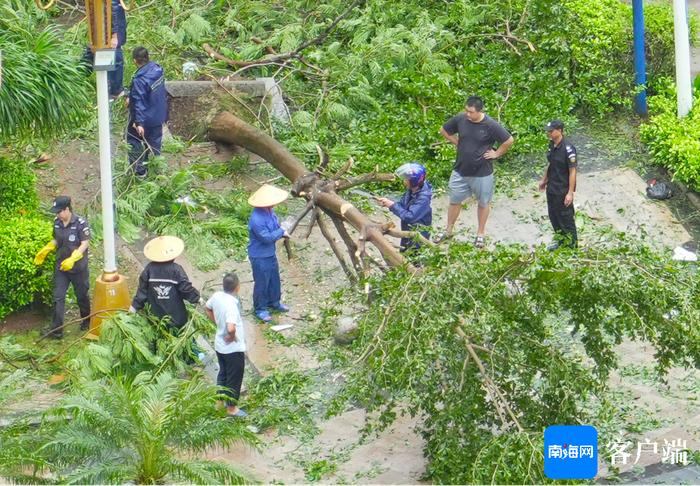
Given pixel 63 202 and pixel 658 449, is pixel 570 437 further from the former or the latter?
pixel 63 202

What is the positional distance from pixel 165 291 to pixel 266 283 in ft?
4.36

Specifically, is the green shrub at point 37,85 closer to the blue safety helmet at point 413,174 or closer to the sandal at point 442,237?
the blue safety helmet at point 413,174

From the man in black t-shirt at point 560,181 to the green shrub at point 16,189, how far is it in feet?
17.1

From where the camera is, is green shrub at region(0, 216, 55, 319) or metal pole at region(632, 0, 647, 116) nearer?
green shrub at region(0, 216, 55, 319)

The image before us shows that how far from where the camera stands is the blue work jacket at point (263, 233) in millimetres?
12539

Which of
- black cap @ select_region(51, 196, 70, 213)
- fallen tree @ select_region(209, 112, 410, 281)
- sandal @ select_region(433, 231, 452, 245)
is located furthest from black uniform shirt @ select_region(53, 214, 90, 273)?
sandal @ select_region(433, 231, 452, 245)

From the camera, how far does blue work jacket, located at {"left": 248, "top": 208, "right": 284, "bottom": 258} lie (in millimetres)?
12539

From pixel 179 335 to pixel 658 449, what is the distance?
163 inches

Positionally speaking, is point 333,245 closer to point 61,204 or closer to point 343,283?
point 343,283

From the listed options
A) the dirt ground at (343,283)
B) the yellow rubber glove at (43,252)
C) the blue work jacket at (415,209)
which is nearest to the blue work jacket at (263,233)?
the dirt ground at (343,283)

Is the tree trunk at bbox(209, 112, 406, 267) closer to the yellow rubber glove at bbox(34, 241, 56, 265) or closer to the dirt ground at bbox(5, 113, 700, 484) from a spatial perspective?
the dirt ground at bbox(5, 113, 700, 484)

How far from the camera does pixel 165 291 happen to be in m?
11.6

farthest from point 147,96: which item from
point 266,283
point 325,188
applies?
point 266,283

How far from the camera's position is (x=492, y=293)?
989 cm
